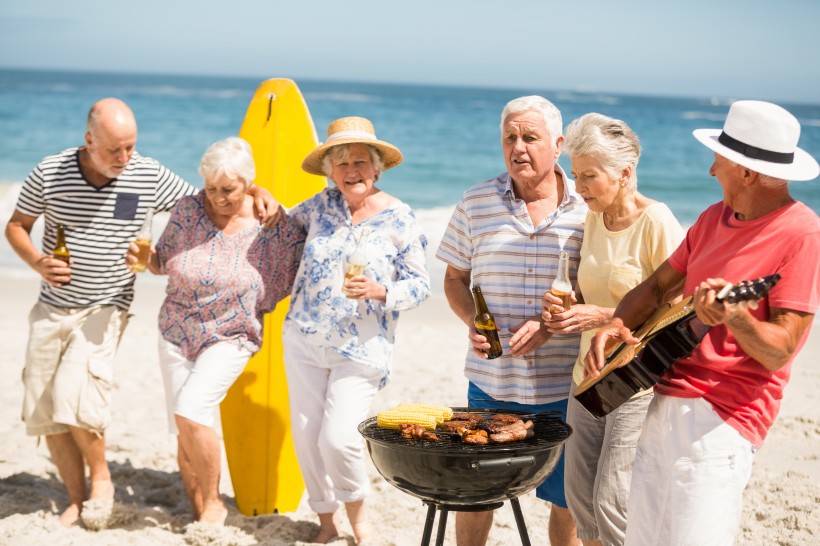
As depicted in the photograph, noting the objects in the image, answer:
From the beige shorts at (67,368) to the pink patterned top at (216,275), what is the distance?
1.27 ft

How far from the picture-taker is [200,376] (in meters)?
4.38

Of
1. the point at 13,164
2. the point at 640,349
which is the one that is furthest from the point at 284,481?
the point at 13,164

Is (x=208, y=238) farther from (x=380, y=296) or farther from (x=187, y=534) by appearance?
(x=187, y=534)

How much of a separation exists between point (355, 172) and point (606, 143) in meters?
1.41

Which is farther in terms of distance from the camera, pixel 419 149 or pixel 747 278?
pixel 419 149

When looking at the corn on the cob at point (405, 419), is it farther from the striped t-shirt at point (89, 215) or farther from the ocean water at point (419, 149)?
the ocean water at point (419, 149)

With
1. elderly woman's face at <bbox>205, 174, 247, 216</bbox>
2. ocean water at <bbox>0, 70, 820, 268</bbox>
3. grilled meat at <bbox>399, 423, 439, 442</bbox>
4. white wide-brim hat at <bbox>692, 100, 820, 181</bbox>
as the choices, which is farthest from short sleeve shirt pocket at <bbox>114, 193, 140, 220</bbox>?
ocean water at <bbox>0, 70, 820, 268</bbox>

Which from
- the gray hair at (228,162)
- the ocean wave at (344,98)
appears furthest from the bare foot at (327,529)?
the ocean wave at (344,98)

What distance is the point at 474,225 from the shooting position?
12.5ft

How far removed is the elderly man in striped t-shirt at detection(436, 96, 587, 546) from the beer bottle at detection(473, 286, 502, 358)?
36 millimetres

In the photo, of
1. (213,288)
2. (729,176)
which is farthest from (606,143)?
(213,288)

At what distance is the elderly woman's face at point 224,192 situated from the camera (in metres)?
4.37

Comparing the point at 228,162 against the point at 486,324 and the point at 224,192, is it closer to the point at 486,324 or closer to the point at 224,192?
the point at 224,192

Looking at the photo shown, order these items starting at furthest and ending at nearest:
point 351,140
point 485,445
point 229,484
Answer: point 229,484 → point 351,140 → point 485,445
